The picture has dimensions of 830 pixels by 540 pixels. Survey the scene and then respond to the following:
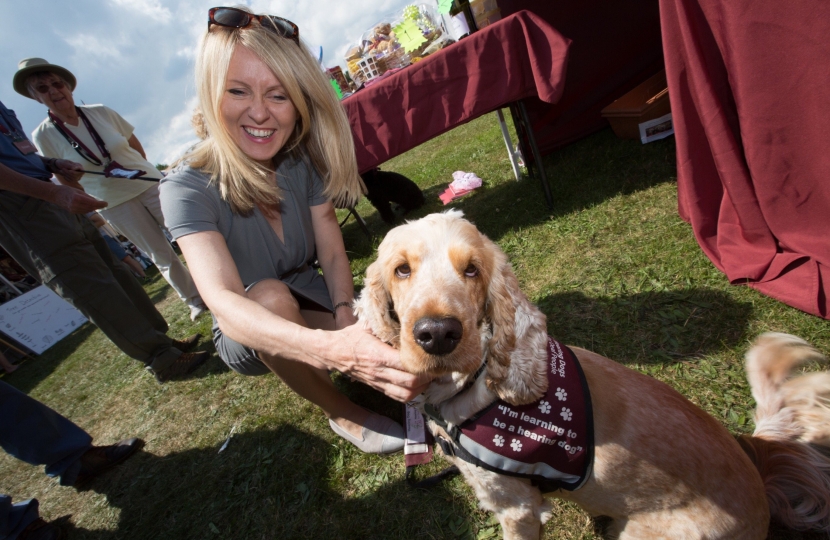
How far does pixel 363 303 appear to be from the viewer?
1.68 meters

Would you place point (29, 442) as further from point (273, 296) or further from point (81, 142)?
point (81, 142)

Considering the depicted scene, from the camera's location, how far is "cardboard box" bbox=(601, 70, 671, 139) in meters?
4.16

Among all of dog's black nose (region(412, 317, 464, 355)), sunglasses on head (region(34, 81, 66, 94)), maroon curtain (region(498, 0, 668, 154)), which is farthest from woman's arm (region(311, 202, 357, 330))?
sunglasses on head (region(34, 81, 66, 94))

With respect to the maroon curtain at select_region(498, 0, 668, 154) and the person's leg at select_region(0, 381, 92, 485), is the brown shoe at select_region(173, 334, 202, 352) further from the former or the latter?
the maroon curtain at select_region(498, 0, 668, 154)

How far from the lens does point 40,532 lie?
100 inches

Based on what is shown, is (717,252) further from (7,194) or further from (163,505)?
(7,194)

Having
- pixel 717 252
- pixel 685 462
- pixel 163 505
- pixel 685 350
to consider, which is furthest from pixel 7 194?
pixel 717 252

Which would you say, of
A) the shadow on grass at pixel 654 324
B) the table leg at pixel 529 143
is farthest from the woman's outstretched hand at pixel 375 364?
the table leg at pixel 529 143

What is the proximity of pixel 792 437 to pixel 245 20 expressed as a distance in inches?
127

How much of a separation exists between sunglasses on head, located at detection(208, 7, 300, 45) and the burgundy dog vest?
2.20 m

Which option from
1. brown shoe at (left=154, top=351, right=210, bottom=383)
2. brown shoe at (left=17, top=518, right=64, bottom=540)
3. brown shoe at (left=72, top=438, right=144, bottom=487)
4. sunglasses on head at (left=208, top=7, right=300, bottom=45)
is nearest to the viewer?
sunglasses on head at (left=208, top=7, right=300, bottom=45)

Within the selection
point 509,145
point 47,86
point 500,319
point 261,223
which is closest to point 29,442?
point 261,223

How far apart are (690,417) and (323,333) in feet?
4.67

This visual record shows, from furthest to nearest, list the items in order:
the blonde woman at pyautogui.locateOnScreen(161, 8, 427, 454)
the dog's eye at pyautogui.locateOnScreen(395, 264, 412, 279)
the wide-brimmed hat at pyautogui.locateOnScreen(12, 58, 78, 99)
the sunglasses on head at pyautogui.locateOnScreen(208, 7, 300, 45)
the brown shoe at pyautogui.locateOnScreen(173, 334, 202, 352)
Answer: the brown shoe at pyautogui.locateOnScreen(173, 334, 202, 352)
the wide-brimmed hat at pyautogui.locateOnScreen(12, 58, 78, 99)
the sunglasses on head at pyautogui.locateOnScreen(208, 7, 300, 45)
the blonde woman at pyautogui.locateOnScreen(161, 8, 427, 454)
the dog's eye at pyautogui.locateOnScreen(395, 264, 412, 279)
